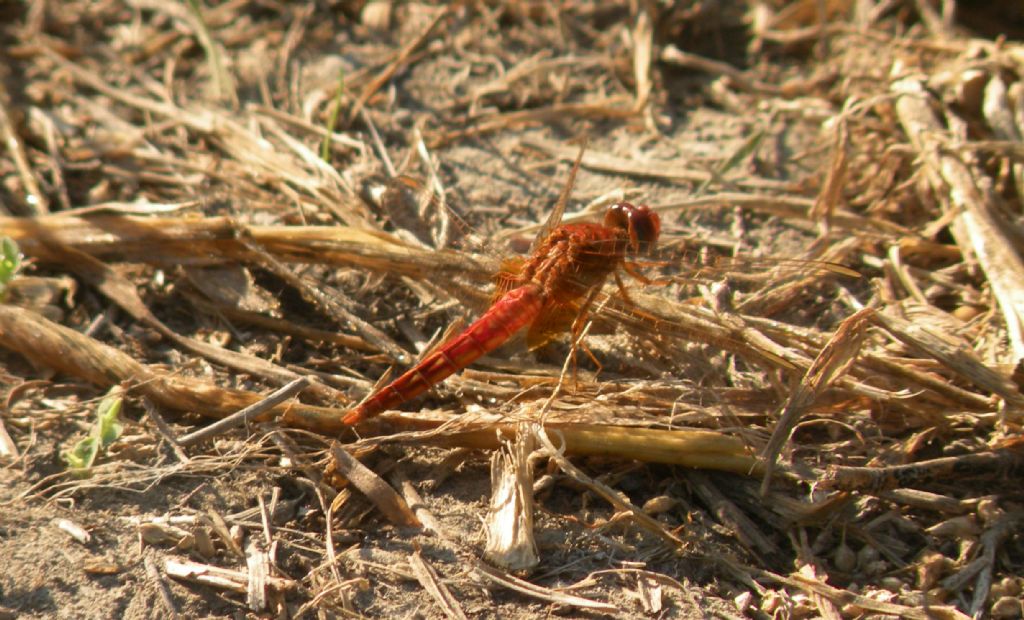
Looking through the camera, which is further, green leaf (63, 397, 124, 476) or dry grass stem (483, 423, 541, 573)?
green leaf (63, 397, 124, 476)

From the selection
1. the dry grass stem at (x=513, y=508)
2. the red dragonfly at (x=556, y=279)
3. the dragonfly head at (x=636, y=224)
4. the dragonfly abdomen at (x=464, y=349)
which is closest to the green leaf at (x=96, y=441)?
the dragonfly abdomen at (x=464, y=349)

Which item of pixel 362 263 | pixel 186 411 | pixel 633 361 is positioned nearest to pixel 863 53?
pixel 633 361

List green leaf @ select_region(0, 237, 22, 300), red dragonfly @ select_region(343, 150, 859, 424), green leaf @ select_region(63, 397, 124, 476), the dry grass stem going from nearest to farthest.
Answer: the dry grass stem
green leaf @ select_region(63, 397, 124, 476)
red dragonfly @ select_region(343, 150, 859, 424)
green leaf @ select_region(0, 237, 22, 300)

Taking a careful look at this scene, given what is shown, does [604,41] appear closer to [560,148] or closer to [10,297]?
[560,148]

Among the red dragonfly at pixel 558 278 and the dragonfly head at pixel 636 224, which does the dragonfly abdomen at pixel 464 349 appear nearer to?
the red dragonfly at pixel 558 278

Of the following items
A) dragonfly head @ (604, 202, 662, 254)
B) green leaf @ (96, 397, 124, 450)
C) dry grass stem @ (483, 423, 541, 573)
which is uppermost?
dragonfly head @ (604, 202, 662, 254)

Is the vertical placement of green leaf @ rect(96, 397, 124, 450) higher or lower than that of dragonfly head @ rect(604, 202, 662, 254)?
lower

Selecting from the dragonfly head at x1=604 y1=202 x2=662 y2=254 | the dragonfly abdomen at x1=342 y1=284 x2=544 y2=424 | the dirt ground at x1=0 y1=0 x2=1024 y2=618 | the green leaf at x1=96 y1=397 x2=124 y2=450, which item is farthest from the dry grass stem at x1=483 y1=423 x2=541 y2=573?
the green leaf at x1=96 y1=397 x2=124 y2=450

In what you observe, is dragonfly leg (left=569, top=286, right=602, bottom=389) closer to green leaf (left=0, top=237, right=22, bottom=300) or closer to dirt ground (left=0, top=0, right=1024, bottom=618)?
dirt ground (left=0, top=0, right=1024, bottom=618)
